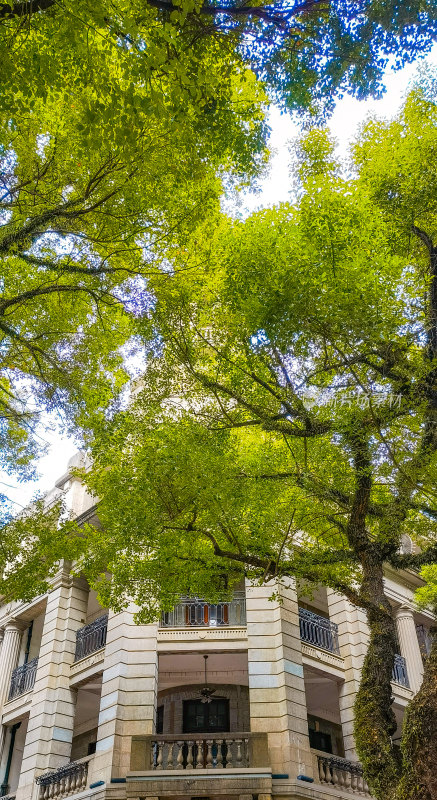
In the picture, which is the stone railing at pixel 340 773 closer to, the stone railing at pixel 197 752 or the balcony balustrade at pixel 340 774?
the balcony balustrade at pixel 340 774

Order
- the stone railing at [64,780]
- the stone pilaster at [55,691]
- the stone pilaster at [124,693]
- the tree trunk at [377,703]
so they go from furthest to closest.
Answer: the stone pilaster at [55,691], the stone railing at [64,780], the stone pilaster at [124,693], the tree trunk at [377,703]

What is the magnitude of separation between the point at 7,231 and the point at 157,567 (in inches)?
252

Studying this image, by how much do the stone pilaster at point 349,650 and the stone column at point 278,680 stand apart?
1734mm

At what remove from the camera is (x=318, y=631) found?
16469 mm

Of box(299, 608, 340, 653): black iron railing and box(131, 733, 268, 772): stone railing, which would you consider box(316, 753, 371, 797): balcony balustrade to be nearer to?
box(131, 733, 268, 772): stone railing

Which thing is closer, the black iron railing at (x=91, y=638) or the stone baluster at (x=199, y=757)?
the stone baluster at (x=199, y=757)

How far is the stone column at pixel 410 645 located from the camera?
714 inches

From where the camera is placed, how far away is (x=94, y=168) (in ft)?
30.8

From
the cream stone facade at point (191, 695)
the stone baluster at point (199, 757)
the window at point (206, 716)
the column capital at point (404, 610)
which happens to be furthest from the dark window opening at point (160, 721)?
the column capital at point (404, 610)

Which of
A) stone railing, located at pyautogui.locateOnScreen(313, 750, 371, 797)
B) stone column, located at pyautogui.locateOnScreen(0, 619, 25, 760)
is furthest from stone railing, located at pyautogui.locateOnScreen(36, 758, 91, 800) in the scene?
stone railing, located at pyautogui.locateOnScreen(313, 750, 371, 797)

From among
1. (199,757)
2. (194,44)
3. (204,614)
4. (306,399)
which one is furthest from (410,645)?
(194,44)

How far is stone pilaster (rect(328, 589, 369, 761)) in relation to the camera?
15336mm

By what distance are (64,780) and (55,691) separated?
2.29m

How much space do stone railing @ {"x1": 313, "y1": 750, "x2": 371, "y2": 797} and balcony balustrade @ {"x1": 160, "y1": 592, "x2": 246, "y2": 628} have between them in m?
3.30
